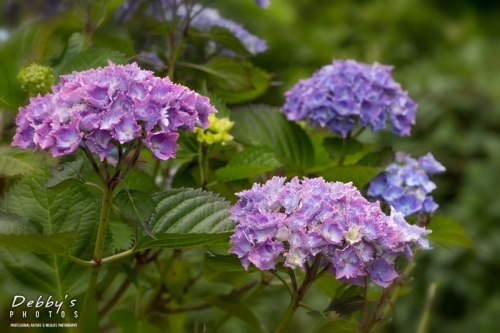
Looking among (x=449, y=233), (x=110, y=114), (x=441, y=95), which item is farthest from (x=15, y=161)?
(x=441, y=95)

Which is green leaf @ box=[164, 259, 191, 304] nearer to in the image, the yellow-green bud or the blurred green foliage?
the yellow-green bud

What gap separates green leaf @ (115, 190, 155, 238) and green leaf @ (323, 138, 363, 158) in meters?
0.42

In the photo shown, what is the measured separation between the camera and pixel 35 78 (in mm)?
1059

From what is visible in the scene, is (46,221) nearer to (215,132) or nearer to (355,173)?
(215,132)

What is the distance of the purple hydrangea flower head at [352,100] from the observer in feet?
3.86

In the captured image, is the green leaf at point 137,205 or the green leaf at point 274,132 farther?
the green leaf at point 274,132

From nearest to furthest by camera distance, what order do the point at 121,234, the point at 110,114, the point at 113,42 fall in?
1. the point at 110,114
2. the point at 121,234
3. the point at 113,42

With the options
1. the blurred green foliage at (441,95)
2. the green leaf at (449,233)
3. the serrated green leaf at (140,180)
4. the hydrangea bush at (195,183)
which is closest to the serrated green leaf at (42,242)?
the hydrangea bush at (195,183)

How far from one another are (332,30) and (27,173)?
299 cm

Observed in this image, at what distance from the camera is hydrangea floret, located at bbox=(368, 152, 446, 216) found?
3.73 feet

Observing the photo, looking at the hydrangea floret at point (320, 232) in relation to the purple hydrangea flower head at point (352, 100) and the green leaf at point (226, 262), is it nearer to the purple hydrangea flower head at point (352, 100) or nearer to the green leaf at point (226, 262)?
the green leaf at point (226, 262)

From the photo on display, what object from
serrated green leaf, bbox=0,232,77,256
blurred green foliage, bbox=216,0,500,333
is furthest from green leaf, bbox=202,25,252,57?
blurred green foliage, bbox=216,0,500,333

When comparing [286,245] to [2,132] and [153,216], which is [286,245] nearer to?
[153,216]

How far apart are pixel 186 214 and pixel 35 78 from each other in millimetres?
295
